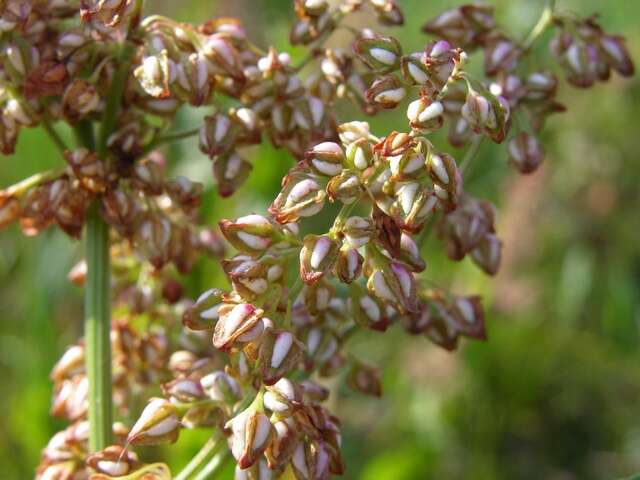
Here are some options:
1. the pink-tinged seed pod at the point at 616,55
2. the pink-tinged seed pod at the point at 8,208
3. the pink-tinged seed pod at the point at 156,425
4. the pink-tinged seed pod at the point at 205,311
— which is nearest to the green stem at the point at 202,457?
the pink-tinged seed pod at the point at 156,425

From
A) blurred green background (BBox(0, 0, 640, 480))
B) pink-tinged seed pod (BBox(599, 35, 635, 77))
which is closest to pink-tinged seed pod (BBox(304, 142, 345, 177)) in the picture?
pink-tinged seed pod (BBox(599, 35, 635, 77))

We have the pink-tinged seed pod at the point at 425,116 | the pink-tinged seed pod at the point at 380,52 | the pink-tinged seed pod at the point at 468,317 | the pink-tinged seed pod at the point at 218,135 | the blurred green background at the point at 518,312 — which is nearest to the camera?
the pink-tinged seed pod at the point at 425,116

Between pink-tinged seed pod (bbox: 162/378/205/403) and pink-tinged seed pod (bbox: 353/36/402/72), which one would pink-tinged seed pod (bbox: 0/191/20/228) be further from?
pink-tinged seed pod (bbox: 353/36/402/72)

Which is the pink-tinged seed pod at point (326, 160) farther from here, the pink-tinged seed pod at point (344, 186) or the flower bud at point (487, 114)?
the flower bud at point (487, 114)

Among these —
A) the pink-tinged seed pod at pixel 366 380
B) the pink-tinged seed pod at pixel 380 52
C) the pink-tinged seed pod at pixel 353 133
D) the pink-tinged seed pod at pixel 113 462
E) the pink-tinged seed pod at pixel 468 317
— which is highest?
the pink-tinged seed pod at pixel 380 52

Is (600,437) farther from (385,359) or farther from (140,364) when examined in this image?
(140,364)

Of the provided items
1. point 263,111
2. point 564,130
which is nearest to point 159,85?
point 263,111

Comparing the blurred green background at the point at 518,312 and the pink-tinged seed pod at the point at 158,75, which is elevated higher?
the pink-tinged seed pod at the point at 158,75
